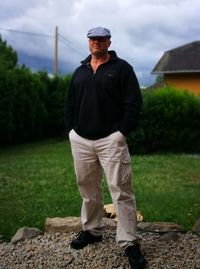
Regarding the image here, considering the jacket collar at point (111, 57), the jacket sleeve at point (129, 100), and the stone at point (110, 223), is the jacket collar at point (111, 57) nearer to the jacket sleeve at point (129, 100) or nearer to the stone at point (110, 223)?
the jacket sleeve at point (129, 100)

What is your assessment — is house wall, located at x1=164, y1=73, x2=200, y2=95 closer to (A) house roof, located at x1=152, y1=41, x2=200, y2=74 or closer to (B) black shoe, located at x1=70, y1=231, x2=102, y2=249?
(A) house roof, located at x1=152, y1=41, x2=200, y2=74

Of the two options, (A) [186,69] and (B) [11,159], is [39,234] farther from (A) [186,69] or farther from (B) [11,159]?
(A) [186,69]

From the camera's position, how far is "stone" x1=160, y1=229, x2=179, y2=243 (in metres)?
5.11

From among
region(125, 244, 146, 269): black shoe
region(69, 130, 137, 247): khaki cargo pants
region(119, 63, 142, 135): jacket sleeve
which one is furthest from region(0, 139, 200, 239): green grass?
region(119, 63, 142, 135): jacket sleeve

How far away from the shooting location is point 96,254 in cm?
472

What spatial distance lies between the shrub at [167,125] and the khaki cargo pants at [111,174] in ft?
33.8

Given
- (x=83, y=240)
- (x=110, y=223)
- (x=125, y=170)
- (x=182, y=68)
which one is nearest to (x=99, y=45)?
(x=125, y=170)

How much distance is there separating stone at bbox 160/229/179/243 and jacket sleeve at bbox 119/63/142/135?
1375 mm

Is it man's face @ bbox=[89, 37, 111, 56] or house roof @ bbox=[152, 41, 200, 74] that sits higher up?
house roof @ bbox=[152, 41, 200, 74]

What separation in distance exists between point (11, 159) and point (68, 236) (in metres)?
9.69

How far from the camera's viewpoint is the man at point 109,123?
4379mm

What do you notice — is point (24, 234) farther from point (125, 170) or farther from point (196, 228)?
point (196, 228)

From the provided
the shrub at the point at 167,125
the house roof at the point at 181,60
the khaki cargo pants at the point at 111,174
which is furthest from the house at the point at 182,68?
the khaki cargo pants at the point at 111,174

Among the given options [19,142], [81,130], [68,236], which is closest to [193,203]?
[68,236]
